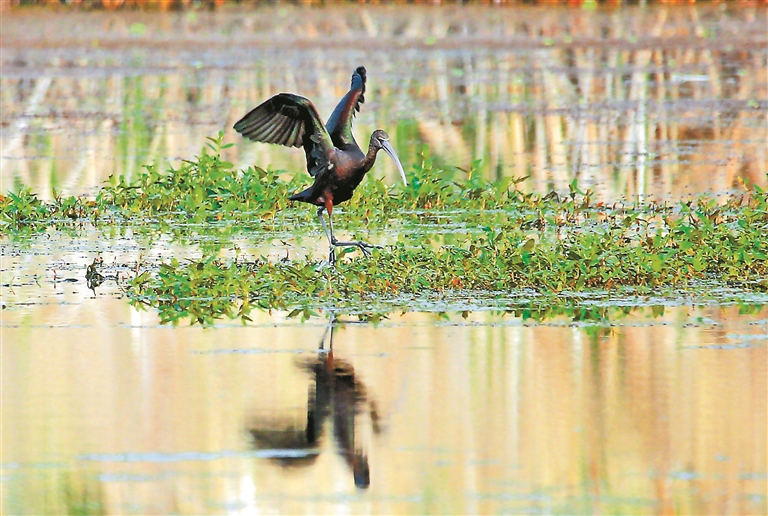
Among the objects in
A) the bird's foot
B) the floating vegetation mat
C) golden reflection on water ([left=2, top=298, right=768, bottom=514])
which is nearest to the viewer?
golden reflection on water ([left=2, top=298, right=768, bottom=514])

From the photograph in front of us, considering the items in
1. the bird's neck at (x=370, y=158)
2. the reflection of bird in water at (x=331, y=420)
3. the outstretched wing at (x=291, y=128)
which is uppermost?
the outstretched wing at (x=291, y=128)

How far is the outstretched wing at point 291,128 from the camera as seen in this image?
998 centimetres

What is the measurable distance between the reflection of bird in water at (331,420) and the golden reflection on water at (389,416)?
0.04 feet

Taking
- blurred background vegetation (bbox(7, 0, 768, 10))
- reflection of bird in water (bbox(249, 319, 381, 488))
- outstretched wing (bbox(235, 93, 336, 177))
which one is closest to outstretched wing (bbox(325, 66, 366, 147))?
outstretched wing (bbox(235, 93, 336, 177))

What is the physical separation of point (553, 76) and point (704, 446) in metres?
18.7

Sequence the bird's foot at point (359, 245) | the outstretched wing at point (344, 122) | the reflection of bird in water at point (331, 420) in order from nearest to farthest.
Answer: the reflection of bird in water at point (331, 420) → the bird's foot at point (359, 245) → the outstretched wing at point (344, 122)

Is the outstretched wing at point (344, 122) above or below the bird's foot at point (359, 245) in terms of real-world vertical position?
above

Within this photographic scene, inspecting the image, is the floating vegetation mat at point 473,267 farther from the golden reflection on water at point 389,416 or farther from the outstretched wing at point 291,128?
A: the outstretched wing at point 291,128

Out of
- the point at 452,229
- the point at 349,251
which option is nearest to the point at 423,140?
the point at 452,229

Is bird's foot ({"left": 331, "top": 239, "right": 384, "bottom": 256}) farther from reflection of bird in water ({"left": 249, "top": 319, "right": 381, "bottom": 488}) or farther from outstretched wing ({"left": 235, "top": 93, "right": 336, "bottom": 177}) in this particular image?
reflection of bird in water ({"left": 249, "top": 319, "right": 381, "bottom": 488})

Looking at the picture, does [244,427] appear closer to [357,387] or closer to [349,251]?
[357,387]

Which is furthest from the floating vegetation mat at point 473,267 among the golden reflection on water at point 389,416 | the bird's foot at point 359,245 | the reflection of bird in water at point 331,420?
the reflection of bird in water at point 331,420

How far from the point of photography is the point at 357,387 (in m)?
7.23

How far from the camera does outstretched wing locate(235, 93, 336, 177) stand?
9984 millimetres
